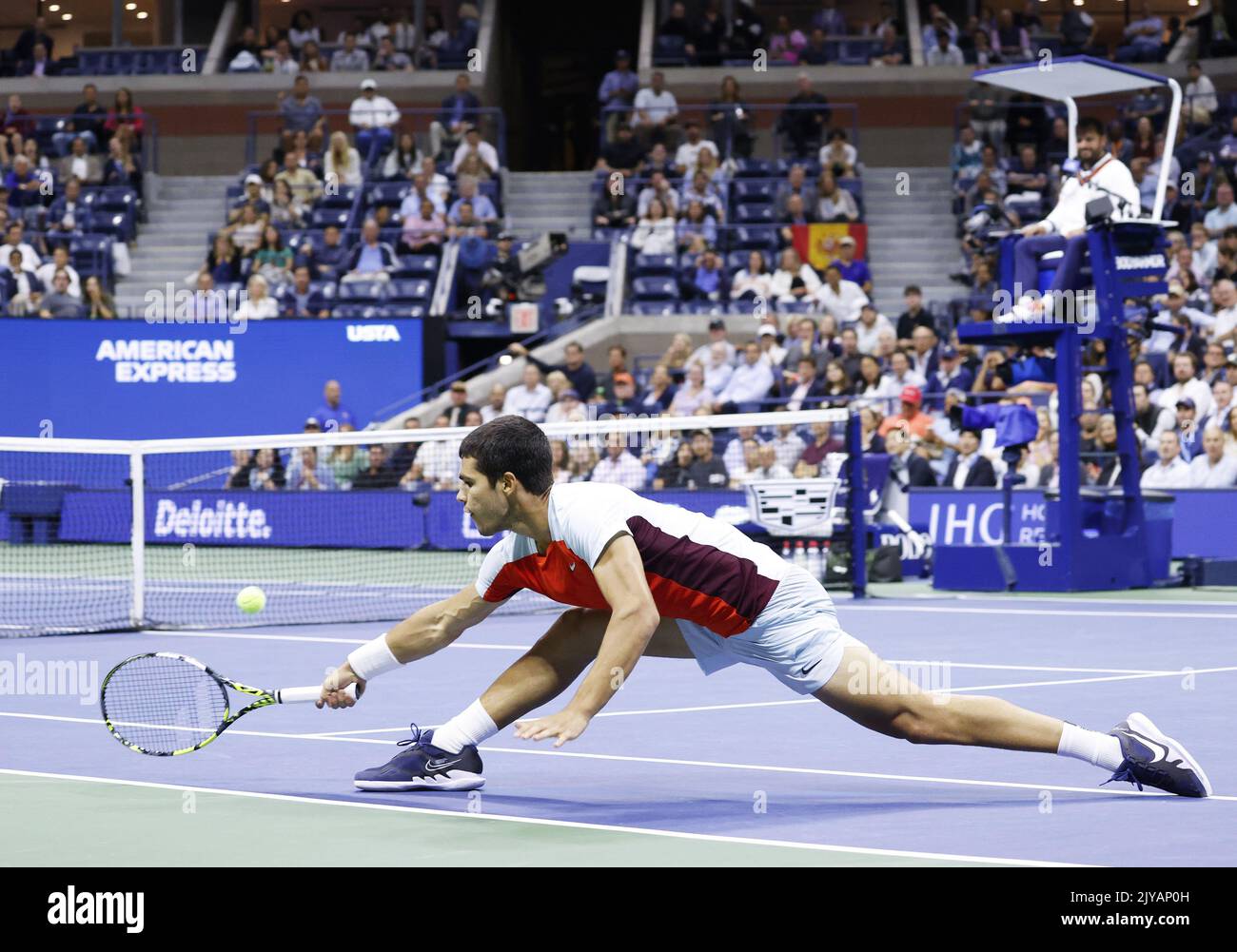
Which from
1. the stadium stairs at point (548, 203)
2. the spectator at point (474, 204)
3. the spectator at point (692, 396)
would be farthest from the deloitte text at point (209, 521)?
the stadium stairs at point (548, 203)

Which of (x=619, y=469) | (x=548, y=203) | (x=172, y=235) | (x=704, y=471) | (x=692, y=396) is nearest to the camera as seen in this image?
(x=704, y=471)

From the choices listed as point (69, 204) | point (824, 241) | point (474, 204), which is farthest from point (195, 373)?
point (824, 241)

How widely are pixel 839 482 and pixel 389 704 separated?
7.21m

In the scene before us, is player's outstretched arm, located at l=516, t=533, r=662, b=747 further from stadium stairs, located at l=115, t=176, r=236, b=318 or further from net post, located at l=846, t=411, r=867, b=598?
stadium stairs, located at l=115, t=176, r=236, b=318

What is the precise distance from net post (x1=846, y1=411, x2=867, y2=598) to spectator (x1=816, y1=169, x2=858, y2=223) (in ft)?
34.7

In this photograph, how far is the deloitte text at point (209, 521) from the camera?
22172 millimetres

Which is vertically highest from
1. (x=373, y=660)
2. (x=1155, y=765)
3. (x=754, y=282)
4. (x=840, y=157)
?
(x=840, y=157)

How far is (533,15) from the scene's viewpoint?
36.9m

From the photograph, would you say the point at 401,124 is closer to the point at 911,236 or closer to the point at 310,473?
the point at 911,236

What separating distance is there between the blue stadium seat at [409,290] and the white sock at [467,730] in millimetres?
19236

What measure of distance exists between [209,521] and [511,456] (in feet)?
53.8

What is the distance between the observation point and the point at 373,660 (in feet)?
23.0
